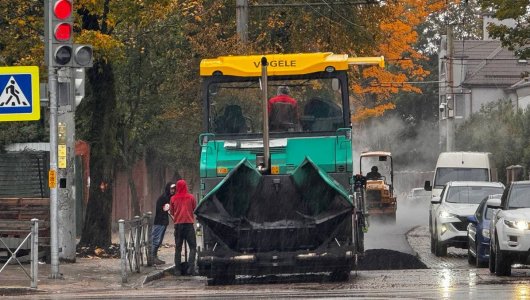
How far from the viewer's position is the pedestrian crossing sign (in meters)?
19.0

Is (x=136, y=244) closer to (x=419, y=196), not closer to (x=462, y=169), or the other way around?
(x=462, y=169)

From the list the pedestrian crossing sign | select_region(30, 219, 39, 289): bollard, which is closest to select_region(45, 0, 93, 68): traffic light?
the pedestrian crossing sign

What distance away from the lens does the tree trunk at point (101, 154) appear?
25.9 m

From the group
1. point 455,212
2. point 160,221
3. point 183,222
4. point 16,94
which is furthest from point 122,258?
point 455,212

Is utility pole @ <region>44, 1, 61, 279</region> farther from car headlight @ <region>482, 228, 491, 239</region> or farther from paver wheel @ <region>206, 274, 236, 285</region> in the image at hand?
car headlight @ <region>482, 228, 491, 239</region>

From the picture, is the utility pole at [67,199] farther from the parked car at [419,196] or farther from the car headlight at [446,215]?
the parked car at [419,196]

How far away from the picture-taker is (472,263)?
24.7m

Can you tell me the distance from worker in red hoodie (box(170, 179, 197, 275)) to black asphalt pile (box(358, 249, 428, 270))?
303 cm

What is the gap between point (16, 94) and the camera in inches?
750

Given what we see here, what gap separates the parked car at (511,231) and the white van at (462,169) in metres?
19.7

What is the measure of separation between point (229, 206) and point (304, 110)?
237 centimetres

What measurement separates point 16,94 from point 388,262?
7.95m

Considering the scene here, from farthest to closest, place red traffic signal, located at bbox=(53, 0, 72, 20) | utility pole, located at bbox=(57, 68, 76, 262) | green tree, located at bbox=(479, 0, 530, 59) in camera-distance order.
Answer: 1. green tree, located at bbox=(479, 0, 530, 59)
2. utility pole, located at bbox=(57, 68, 76, 262)
3. red traffic signal, located at bbox=(53, 0, 72, 20)

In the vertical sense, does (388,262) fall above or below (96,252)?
below
